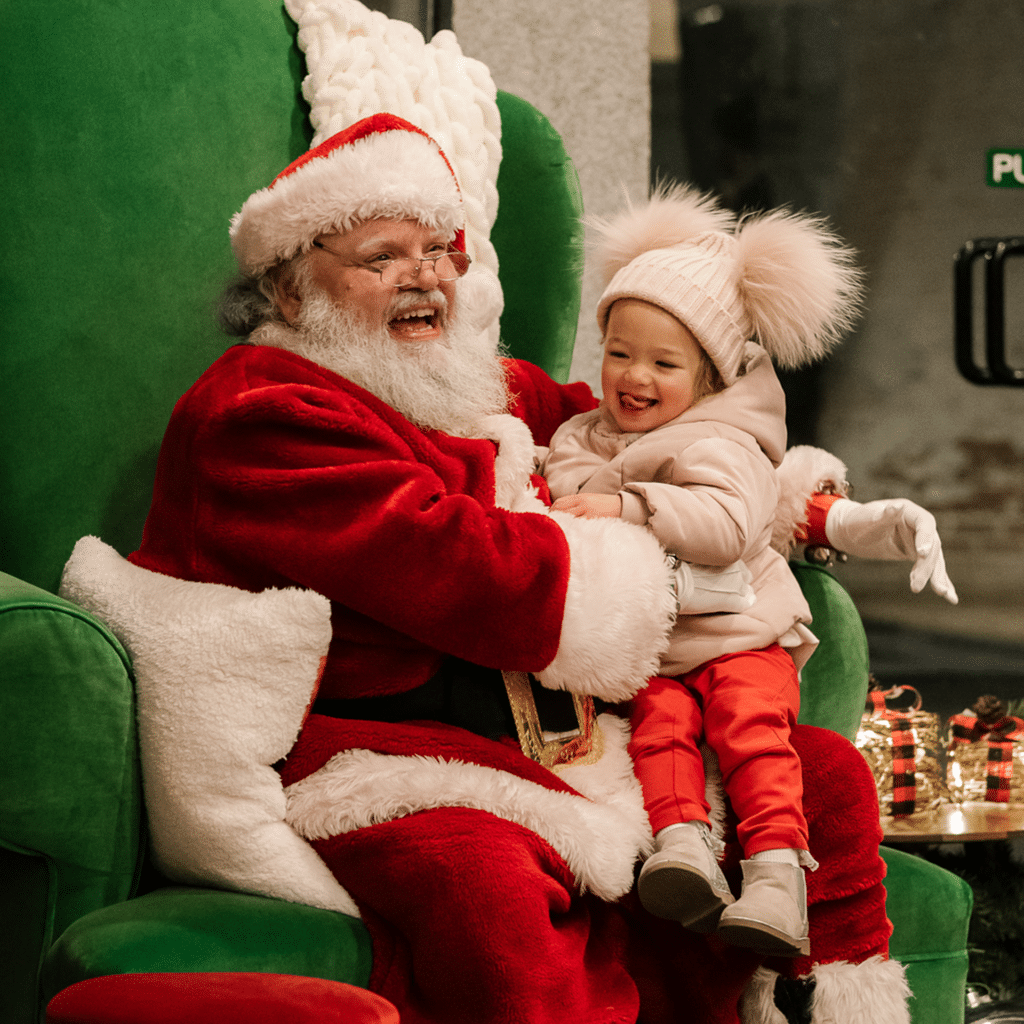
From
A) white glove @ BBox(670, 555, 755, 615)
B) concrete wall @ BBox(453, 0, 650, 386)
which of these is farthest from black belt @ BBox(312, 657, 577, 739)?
concrete wall @ BBox(453, 0, 650, 386)

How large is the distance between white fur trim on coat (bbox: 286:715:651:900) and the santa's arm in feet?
1.99

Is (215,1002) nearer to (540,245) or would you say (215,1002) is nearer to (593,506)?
(593,506)

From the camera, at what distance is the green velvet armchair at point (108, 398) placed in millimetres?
1083

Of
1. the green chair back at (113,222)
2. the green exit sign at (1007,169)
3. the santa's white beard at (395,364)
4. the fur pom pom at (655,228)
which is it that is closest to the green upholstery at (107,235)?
the green chair back at (113,222)

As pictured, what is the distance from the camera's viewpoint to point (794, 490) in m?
1.71

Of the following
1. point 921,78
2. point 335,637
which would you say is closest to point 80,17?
point 335,637

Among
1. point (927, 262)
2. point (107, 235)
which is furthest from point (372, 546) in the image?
point (927, 262)

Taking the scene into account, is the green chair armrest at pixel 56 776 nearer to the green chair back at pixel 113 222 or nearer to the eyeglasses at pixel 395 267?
the green chair back at pixel 113 222

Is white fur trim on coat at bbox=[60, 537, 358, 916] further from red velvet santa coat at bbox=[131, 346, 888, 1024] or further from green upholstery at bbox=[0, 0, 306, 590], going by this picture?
green upholstery at bbox=[0, 0, 306, 590]

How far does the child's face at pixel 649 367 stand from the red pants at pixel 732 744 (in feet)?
1.22

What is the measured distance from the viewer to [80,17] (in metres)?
1.61

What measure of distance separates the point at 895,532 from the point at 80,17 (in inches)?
54.8

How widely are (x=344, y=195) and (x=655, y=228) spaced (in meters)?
0.50

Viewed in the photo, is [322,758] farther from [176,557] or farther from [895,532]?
[895,532]
